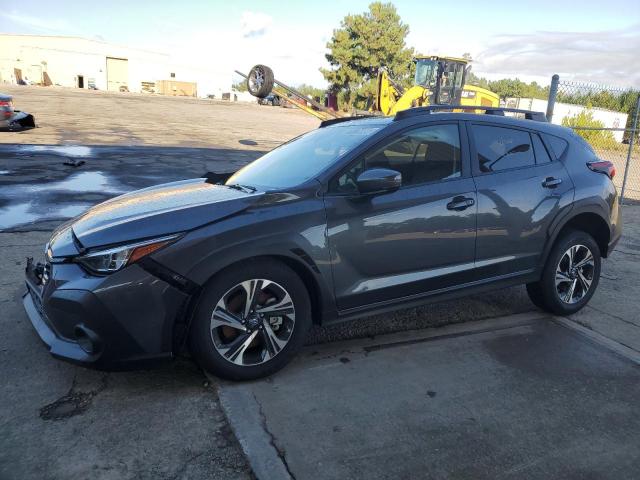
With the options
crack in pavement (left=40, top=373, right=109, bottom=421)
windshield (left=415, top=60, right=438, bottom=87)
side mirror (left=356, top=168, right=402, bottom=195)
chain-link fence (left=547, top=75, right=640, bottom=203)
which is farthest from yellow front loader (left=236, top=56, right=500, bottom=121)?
crack in pavement (left=40, top=373, right=109, bottom=421)

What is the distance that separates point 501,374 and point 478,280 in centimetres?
78

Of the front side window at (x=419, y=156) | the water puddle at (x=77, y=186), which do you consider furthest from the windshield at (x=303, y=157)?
the water puddle at (x=77, y=186)

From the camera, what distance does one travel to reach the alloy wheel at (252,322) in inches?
120

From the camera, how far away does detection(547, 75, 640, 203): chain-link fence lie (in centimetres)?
973

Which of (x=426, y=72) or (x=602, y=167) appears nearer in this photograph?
(x=602, y=167)

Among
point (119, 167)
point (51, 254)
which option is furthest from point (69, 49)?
point (51, 254)

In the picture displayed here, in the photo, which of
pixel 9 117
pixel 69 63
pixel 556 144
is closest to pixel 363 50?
pixel 9 117

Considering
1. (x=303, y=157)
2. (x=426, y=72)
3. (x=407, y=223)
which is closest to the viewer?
(x=407, y=223)

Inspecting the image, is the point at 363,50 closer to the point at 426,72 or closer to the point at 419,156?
the point at 426,72

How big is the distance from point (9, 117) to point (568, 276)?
15.8 meters

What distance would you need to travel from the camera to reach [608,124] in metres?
28.3

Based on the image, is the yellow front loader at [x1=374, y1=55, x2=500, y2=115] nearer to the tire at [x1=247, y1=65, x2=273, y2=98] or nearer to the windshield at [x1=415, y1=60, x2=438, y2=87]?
the windshield at [x1=415, y1=60, x2=438, y2=87]

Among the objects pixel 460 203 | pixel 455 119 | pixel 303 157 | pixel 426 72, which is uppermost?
pixel 426 72

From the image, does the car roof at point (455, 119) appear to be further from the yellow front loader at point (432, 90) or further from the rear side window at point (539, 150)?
the yellow front loader at point (432, 90)
